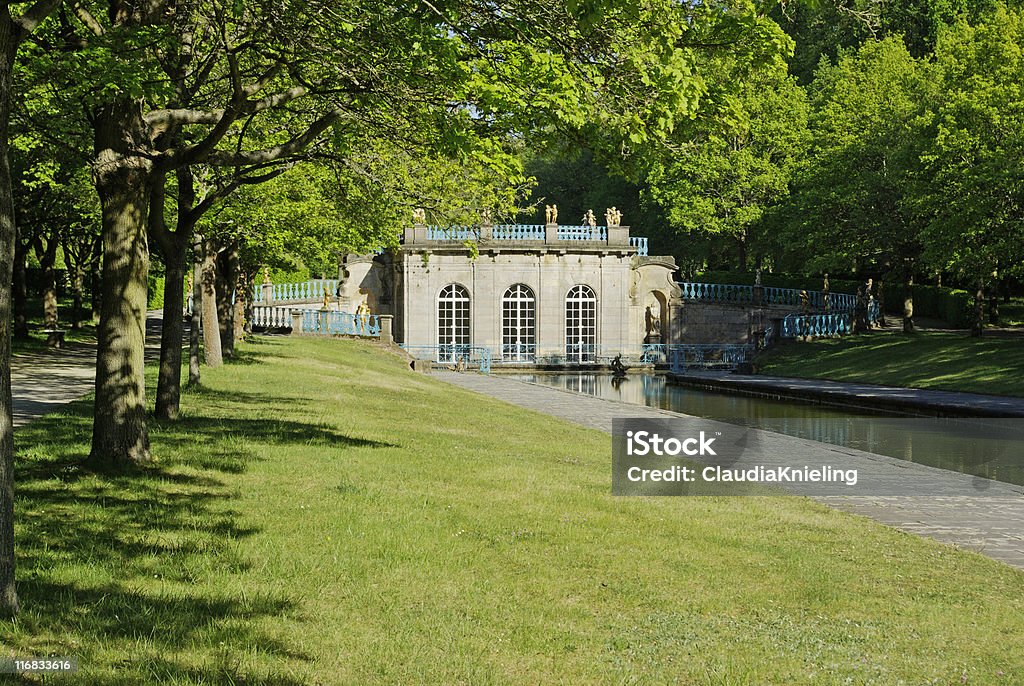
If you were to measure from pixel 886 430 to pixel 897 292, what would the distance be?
126ft

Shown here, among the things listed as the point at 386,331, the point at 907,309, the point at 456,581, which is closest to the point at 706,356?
the point at 907,309

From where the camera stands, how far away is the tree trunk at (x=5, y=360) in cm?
591

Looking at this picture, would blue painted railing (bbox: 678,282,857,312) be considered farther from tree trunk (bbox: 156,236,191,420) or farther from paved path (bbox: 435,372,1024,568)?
tree trunk (bbox: 156,236,191,420)

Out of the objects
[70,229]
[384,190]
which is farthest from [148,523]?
[70,229]

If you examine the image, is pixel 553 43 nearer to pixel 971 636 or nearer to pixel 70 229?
pixel 971 636

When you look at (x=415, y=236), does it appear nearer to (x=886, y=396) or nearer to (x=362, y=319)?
(x=362, y=319)

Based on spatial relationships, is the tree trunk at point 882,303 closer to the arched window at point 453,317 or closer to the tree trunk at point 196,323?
the arched window at point 453,317

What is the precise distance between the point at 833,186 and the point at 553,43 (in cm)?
3875

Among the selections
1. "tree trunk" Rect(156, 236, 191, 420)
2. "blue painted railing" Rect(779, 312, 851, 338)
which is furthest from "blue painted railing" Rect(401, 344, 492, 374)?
"tree trunk" Rect(156, 236, 191, 420)

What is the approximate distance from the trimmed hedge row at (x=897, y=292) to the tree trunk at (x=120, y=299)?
45.5 meters

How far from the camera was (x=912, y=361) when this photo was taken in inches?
1447

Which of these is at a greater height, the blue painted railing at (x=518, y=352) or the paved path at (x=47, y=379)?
the paved path at (x=47, y=379)

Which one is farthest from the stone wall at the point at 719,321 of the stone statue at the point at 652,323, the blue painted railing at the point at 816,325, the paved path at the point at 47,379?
the paved path at the point at 47,379

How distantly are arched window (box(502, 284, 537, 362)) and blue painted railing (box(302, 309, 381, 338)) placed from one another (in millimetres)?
7498
